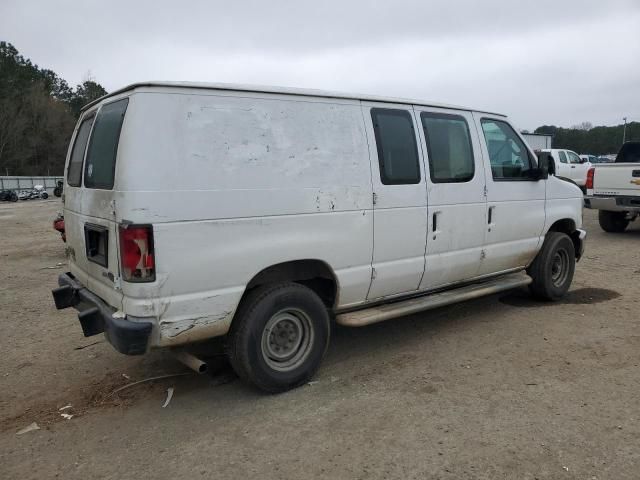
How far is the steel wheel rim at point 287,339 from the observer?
393 centimetres

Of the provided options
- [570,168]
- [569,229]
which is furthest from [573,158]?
[569,229]

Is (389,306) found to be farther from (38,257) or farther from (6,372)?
(38,257)

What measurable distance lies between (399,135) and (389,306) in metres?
1.50

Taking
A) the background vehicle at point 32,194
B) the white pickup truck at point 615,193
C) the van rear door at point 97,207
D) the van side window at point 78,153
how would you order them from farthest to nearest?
1. the background vehicle at point 32,194
2. the white pickup truck at point 615,193
3. the van side window at point 78,153
4. the van rear door at point 97,207

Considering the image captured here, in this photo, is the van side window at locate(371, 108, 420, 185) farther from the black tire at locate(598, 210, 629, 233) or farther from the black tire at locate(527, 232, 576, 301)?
the black tire at locate(598, 210, 629, 233)

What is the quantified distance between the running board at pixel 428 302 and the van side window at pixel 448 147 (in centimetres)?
111

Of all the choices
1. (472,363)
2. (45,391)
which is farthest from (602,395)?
(45,391)

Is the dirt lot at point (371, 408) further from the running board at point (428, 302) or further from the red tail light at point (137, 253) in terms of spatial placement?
the red tail light at point (137, 253)

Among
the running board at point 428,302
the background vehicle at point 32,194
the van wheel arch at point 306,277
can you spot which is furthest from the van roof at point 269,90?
the background vehicle at point 32,194

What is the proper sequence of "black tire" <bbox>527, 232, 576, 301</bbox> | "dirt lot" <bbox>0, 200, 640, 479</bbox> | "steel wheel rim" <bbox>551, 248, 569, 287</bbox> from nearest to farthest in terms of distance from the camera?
"dirt lot" <bbox>0, 200, 640, 479</bbox>, "black tire" <bbox>527, 232, 576, 301</bbox>, "steel wheel rim" <bbox>551, 248, 569, 287</bbox>

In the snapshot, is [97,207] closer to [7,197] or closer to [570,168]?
[570,168]

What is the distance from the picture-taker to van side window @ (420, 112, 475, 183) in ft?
15.8

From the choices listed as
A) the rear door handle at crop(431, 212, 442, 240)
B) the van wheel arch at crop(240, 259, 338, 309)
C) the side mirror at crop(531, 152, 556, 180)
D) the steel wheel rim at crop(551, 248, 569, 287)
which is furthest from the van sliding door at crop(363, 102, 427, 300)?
the steel wheel rim at crop(551, 248, 569, 287)

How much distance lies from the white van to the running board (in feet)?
0.07
